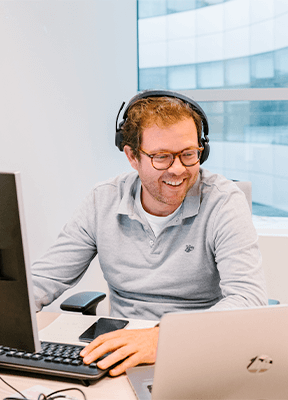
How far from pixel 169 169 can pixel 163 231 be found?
8.5 inches

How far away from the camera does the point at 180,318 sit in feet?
2.31

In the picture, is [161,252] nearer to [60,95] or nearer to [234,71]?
[60,95]

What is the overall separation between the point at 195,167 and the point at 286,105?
1.79 meters

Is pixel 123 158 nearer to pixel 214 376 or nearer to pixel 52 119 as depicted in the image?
pixel 52 119

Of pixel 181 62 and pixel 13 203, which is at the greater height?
pixel 181 62

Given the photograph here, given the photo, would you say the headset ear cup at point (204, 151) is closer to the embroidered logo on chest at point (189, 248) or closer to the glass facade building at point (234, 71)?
the embroidered logo on chest at point (189, 248)

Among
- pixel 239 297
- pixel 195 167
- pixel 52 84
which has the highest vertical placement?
pixel 52 84

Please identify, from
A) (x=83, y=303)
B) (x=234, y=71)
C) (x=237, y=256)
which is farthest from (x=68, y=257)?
(x=234, y=71)

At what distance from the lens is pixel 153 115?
4.49 ft

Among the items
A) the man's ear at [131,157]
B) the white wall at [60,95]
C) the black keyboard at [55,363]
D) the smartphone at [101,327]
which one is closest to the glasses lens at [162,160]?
the man's ear at [131,157]

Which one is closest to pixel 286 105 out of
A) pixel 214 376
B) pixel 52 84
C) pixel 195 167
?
pixel 52 84

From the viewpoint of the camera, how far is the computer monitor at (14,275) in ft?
2.31

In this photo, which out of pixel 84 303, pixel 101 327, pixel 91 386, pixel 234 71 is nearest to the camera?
pixel 91 386

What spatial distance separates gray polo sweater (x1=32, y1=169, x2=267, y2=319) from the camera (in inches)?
52.8
